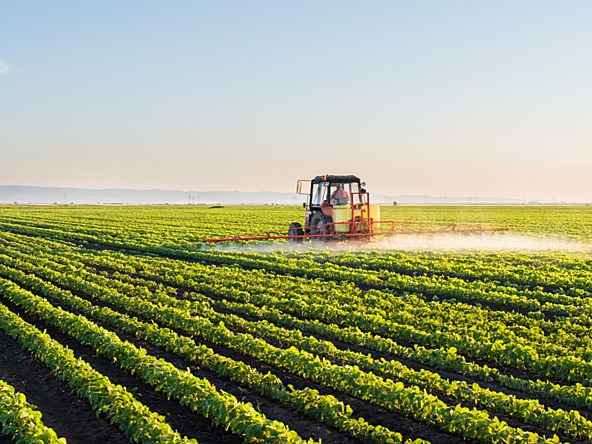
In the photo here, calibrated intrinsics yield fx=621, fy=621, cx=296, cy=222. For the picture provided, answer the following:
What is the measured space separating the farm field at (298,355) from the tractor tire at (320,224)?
5229 millimetres

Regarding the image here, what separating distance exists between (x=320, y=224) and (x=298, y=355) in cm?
1561

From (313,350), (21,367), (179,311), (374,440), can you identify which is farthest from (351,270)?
(374,440)

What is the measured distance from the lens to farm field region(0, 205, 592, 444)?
22.6 feet

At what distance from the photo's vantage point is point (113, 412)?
7066 mm

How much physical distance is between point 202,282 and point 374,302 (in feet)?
16.8

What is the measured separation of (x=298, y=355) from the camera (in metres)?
8.84

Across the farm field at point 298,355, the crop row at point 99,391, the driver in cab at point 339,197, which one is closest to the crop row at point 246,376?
the farm field at point 298,355

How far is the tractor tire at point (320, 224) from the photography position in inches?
954

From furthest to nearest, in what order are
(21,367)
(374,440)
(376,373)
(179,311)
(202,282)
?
(202,282) → (179,311) → (21,367) → (376,373) → (374,440)

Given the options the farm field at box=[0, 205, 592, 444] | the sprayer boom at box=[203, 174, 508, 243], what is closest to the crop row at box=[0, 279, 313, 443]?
the farm field at box=[0, 205, 592, 444]

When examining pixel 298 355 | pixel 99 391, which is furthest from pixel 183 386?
pixel 298 355

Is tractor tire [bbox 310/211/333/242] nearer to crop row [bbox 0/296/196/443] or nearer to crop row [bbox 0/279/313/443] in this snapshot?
crop row [bbox 0/279/313/443]

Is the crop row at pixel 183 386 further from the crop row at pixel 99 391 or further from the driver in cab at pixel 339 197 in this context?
the driver in cab at pixel 339 197

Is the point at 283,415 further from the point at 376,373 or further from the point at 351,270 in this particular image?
the point at 351,270
